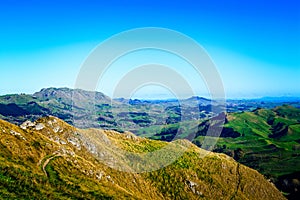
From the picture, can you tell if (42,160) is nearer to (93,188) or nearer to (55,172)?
(55,172)

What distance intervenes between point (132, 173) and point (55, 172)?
210 ft

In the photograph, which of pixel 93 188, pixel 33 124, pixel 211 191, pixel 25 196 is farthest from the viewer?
pixel 211 191

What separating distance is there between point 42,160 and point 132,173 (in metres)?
61.4

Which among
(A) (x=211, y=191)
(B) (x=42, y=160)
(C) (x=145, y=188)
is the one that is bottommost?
(A) (x=211, y=191)

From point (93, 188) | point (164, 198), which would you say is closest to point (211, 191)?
point (164, 198)

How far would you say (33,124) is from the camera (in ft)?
487

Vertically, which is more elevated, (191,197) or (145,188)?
(145,188)

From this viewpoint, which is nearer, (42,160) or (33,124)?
(42,160)

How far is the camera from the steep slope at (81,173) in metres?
74.8

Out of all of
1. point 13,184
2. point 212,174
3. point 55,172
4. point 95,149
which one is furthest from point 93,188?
point 212,174

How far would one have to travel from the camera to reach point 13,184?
64375 mm

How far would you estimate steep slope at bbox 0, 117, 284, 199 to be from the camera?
74.8 meters

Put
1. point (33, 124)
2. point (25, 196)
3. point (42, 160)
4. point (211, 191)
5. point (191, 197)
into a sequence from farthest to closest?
point (211, 191), point (191, 197), point (33, 124), point (42, 160), point (25, 196)

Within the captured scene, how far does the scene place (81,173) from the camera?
110 meters
